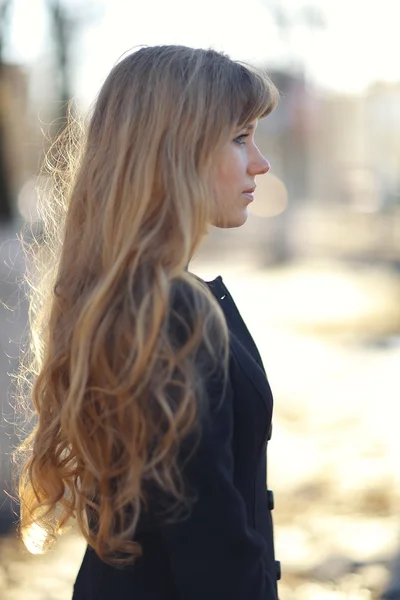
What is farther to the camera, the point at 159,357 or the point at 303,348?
the point at 303,348

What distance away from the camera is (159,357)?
1.59 m

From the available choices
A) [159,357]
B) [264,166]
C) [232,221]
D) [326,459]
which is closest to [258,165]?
[264,166]

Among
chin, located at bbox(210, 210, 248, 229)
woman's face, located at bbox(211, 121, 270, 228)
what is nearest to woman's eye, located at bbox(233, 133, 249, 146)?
woman's face, located at bbox(211, 121, 270, 228)

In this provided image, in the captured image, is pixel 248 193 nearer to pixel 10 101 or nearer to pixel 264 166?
pixel 264 166

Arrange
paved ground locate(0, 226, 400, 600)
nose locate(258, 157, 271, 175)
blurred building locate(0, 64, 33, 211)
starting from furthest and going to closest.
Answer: blurred building locate(0, 64, 33, 211) < paved ground locate(0, 226, 400, 600) < nose locate(258, 157, 271, 175)

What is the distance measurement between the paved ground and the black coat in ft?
7.56

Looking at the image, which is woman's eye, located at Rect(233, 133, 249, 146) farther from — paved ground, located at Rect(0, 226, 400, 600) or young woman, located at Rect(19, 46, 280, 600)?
paved ground, located at Rect(0, 226, 400, 600)

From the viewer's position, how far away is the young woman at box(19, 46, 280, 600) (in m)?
1.60

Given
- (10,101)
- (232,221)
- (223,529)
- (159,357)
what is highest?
(10,101)

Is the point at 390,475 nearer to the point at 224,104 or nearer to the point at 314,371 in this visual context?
the point at 314,371

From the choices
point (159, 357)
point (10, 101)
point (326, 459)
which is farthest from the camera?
point (10, 101)

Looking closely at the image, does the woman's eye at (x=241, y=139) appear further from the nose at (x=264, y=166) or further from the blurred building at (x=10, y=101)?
the blurred building at (x=10, y=101)

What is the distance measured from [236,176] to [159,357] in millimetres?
452

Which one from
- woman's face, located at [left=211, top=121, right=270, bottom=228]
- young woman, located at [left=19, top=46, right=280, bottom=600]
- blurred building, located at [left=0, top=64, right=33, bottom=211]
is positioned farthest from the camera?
blurred building, located at [left=0, top=64, right=33, bottom=211]
